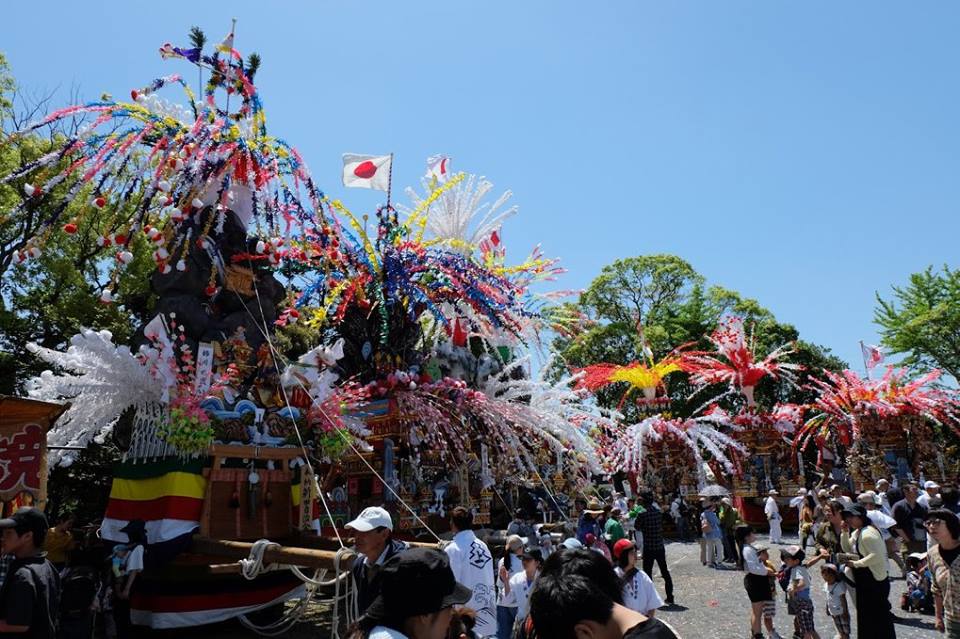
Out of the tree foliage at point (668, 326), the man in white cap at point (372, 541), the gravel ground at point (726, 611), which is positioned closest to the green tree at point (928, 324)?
the tree foliage at point (668, 326)

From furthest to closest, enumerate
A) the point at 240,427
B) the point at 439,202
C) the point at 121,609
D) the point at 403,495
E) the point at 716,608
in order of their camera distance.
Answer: the point at 439,202 → the point at 403,495 → the point at 716,608 → the point at 240,427 → the point at 121,609

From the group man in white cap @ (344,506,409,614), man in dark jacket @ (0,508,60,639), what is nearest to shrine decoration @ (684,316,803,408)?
man in white cap @ (344,506,409,614)

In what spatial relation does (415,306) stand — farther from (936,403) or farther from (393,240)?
(936,403)

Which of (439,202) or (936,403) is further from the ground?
(439,202)

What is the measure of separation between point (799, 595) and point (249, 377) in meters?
8.09

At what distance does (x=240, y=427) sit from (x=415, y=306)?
6.11m

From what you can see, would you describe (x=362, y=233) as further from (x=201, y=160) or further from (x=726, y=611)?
(x=726, y=611)

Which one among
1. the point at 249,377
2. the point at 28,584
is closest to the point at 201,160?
the point at 249,377

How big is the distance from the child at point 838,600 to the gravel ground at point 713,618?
1021mm

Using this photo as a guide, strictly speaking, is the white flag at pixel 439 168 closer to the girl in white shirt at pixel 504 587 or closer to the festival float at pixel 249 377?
the festival float at pixel 249 377

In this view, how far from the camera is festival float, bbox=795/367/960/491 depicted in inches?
827

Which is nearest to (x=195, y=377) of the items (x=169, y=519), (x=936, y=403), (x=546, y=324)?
(x=169, y=519)

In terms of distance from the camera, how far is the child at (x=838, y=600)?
7.25 m

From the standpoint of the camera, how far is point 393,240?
1439 cm
